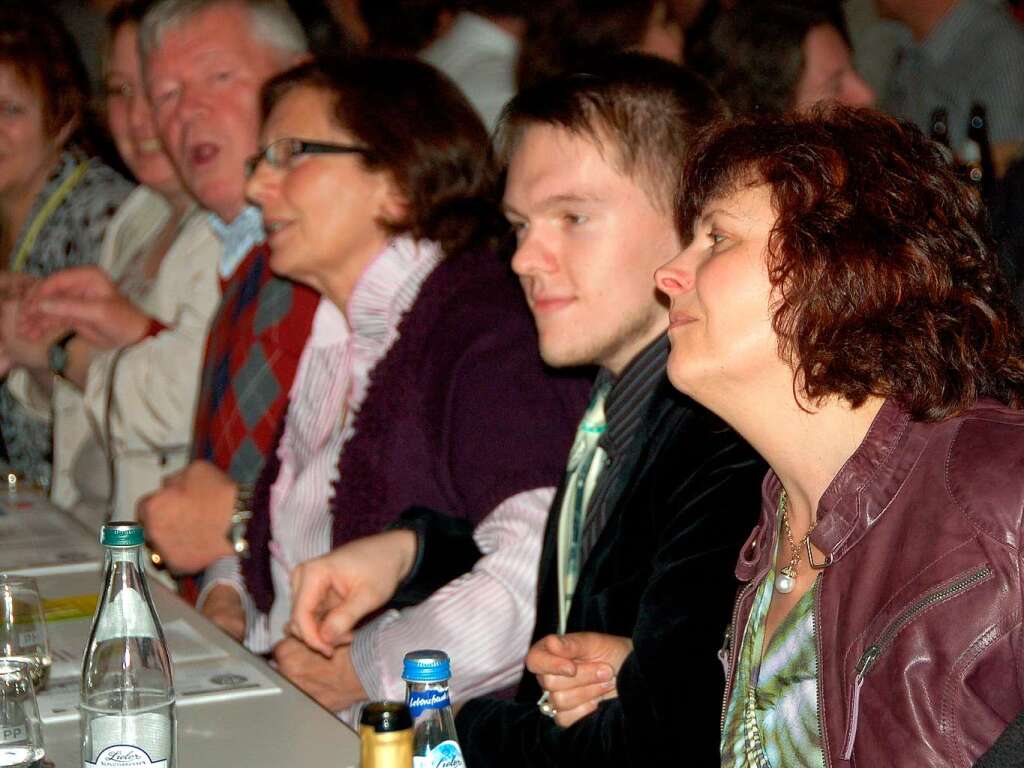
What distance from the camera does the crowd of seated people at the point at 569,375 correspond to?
1.24m

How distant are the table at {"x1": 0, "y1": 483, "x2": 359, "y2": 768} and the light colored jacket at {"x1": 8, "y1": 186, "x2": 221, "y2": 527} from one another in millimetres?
1252

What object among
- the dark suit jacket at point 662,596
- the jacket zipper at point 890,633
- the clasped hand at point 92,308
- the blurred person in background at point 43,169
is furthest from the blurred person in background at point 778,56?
the jacket zipper at point 890,633

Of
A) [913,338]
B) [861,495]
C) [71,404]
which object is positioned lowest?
[71,404]

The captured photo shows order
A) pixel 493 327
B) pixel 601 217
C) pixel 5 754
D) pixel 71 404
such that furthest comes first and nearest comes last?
1. pixel 71 404
2. pixel 493 327
3. pixel 601 217
4. pixel 5 754

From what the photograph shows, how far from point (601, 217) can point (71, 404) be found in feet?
6.69

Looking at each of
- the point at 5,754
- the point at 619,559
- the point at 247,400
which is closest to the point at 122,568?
the point at 5,754

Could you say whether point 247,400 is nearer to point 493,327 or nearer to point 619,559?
point 493,327

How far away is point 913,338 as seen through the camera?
126 cm

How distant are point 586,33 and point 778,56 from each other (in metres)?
0.53

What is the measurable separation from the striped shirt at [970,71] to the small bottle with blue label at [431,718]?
290 cm

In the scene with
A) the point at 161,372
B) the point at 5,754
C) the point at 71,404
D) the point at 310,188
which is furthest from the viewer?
the point at 71,404

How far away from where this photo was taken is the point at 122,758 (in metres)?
1.21

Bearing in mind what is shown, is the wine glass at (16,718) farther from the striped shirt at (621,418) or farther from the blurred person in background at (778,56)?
the blurred person in background at (778,56)

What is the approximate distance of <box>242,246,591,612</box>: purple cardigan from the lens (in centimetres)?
203
